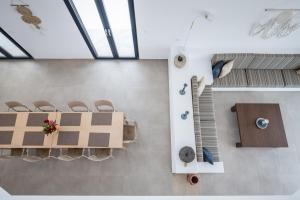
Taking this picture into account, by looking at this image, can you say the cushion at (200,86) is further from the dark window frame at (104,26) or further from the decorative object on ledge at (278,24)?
the dark window frame at (104,26)

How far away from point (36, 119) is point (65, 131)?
657 mm

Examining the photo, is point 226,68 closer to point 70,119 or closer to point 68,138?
point 70,119

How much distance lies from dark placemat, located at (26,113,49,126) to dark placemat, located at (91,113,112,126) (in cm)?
96

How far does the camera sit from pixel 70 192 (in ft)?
13.8

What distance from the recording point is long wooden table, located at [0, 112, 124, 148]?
379 centimetres

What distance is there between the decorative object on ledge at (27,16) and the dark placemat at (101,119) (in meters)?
2.23

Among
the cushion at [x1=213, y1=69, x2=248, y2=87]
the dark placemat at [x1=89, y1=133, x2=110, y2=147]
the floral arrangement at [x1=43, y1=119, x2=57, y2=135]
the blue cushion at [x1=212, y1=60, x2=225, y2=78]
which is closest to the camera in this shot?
the floral arrangement at [x1=43, y1=119, x2=57, y2=135]

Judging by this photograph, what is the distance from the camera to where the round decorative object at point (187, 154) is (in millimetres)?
3830

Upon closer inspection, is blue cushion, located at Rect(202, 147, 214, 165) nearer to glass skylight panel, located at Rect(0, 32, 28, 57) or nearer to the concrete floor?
the concrete floor

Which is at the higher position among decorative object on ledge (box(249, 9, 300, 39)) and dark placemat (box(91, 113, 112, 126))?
decorative object on ledge (box(249, 9, 300, 39))

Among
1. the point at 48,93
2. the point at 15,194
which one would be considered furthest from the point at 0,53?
the point at 15,194

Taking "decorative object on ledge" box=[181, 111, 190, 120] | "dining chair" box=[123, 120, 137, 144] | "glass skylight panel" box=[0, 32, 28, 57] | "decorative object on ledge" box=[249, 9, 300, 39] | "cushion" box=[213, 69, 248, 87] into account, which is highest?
"glass skylight panel" box=[0, 32, 28, 57]

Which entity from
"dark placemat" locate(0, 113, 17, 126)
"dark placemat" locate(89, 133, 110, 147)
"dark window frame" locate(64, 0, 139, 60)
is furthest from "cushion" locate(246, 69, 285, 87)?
"dark placemat" locate(0, 113, 17, 126)

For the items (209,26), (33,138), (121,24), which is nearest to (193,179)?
(209,26)
